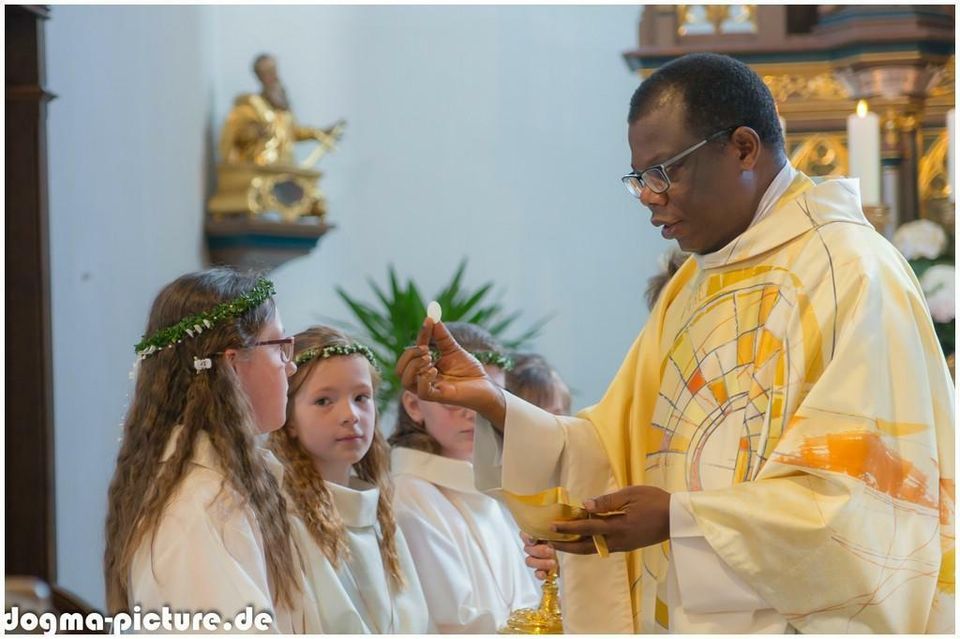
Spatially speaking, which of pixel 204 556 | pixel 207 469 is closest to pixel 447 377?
pixel 207 469

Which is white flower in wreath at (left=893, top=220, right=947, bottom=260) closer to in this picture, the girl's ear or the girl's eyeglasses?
the girl's ear

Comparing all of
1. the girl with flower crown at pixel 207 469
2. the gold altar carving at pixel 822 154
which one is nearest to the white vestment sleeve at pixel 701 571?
the girl with flower crown at pixel 207 469

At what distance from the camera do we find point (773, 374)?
272cm

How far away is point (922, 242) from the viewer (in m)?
5.02

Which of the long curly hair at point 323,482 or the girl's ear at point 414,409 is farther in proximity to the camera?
the girl's ear at point 414,409

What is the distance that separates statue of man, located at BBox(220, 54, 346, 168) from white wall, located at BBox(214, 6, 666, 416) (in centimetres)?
35

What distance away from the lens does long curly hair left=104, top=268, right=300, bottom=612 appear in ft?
9.29

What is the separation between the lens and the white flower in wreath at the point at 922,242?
5.00 m

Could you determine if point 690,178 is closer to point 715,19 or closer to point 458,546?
point 458,546

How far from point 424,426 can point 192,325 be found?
1.50 metres

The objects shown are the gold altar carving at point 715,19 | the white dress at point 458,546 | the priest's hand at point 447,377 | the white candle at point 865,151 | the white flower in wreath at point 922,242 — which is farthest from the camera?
the gold altar carving at point 715,19

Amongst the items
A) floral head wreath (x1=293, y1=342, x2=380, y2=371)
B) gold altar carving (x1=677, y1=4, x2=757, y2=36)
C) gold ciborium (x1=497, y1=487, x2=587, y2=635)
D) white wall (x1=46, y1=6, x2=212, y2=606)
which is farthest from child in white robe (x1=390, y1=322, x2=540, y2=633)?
gold altar carving (x1=677, y1=4, x2=757, y2=36)

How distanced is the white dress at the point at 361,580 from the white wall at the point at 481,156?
4294 mm

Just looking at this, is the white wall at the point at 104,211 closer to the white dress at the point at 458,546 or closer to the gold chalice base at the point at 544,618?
the white dress at the point at 458,546
